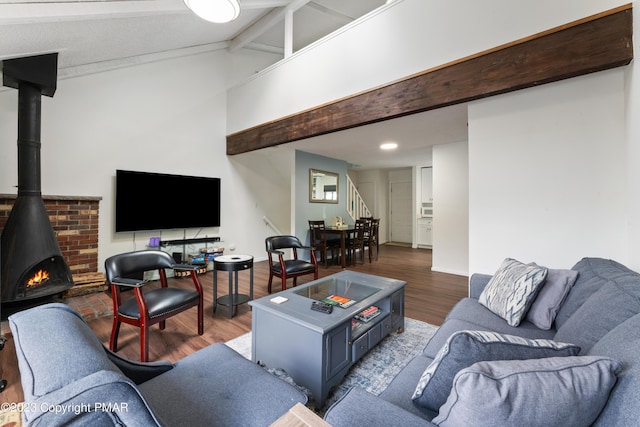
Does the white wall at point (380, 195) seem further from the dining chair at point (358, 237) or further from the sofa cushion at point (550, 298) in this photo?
the sofa cushion at point (550, 298)

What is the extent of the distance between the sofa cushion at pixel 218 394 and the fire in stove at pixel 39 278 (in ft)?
8.51

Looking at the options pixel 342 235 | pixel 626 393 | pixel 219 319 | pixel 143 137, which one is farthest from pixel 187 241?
pixel 626 393

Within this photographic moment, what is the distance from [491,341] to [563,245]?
2.01 meters

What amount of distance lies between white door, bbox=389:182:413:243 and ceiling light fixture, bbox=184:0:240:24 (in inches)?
280

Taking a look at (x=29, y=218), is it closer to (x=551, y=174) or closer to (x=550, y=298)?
(x=550, y=298)

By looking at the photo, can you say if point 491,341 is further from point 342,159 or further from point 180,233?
point 342,159

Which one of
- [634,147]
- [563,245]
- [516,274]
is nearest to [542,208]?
[563,245]

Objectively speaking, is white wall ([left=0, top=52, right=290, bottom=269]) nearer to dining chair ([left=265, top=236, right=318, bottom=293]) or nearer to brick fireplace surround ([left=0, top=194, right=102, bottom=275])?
brick fireplace surround ([left=0, top=194, right=102, bottom=275])

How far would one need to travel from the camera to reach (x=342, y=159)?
6.48 m

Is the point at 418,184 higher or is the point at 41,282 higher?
the point at 418,184

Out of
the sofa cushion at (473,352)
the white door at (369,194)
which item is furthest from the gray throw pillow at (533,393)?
the white door at (369,194)

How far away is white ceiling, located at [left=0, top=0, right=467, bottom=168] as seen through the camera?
7.79 ft

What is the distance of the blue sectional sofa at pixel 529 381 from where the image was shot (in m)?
0.65

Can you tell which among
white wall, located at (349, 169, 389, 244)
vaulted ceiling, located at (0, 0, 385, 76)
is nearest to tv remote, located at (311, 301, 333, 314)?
vaulted ceiling, located at (0, 0, 385, 76)
